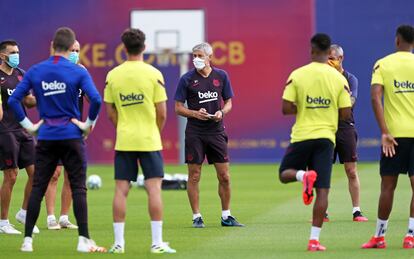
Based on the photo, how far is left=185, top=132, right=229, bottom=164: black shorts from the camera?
592 inches

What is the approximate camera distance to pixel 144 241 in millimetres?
13195

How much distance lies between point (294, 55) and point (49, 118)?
1852cm

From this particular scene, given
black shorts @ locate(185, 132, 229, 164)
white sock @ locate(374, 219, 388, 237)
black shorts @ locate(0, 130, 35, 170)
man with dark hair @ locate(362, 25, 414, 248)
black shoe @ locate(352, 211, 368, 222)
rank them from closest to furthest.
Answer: man with dark hair @ locate(362, 25, 414, 248)
white sock @ locate(374, 219, 388, 237)
black shorts @ locate(0, 130, 35, 170)
black shorts @ locate(185, 132, 229, 164)
black shoe @ locate(352, 211, 368, 222)

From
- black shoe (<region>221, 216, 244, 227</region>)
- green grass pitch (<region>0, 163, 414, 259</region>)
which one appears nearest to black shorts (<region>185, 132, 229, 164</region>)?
black shoe (<region>221, 216, 244, 227</region>)

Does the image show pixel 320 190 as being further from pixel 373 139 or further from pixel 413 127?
pixel 373 139

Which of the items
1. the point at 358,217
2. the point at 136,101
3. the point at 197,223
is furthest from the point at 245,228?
the point at 136,101

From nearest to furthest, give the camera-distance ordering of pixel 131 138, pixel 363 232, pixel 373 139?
pixel 131 138 → pixel 363 232 → pixel 373 139

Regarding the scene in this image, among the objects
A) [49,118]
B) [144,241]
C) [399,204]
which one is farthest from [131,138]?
[399,204]

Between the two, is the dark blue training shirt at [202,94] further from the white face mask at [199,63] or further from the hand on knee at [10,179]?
the hand on knee at [10,179]

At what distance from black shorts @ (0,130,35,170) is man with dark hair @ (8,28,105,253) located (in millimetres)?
2645

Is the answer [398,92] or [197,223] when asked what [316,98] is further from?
[197,223]

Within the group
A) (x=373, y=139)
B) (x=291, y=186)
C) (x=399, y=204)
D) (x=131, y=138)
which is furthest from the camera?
(x=373, y=139)

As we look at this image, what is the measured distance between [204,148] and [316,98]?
3.48 m

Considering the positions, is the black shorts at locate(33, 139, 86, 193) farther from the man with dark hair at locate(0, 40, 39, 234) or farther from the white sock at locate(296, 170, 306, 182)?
the man with dark hair at locate(0, 40, 39, 234)
